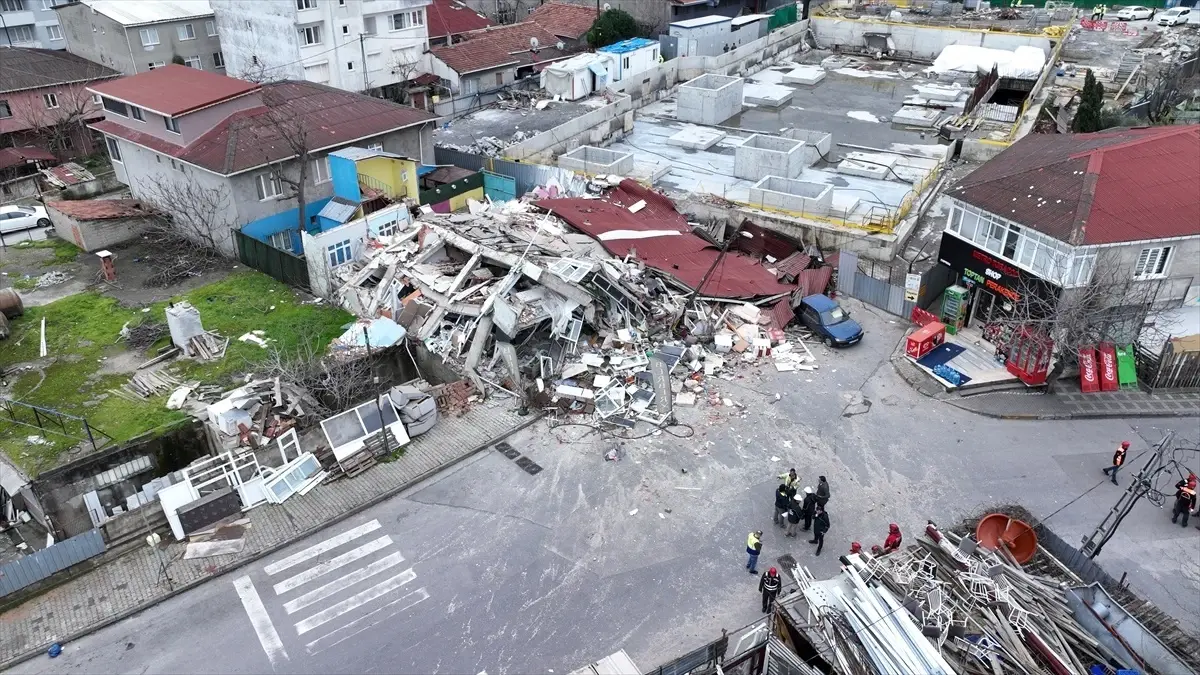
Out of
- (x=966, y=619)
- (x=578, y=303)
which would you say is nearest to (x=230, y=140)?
(x=578, y=303)

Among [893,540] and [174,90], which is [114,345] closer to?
[174,90]

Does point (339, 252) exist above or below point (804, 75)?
below

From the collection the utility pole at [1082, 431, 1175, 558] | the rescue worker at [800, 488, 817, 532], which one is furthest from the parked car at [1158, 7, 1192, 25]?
the rescue worker at [800, 488, 817, 532]

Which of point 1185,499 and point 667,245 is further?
point 667,245

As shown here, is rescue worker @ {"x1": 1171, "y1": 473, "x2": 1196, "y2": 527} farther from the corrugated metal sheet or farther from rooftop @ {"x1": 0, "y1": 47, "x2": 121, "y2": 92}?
rooftop @ {"x1": 0, "y1": 47, "x2": 121, "y2": 92}

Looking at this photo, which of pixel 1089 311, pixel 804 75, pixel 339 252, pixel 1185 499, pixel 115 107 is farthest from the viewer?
pixel 804 75

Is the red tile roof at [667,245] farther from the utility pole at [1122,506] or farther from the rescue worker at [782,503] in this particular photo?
the utility pole at [1122,506]
